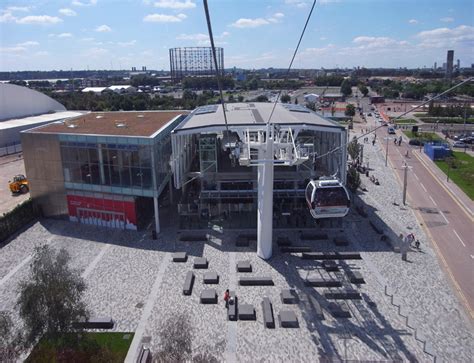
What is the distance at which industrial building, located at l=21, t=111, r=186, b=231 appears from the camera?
1162 inches

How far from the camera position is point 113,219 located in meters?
31.3

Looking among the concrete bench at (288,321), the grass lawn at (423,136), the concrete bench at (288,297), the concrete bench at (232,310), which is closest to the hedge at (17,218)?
the concrete bench at (232,310)

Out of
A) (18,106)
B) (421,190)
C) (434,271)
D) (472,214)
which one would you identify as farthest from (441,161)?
(18,106)

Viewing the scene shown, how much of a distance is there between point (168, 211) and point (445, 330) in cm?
2292

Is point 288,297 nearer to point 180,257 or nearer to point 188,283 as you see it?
point 188,283

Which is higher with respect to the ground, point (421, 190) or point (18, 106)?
point (18, 106)

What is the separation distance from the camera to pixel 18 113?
6988cm

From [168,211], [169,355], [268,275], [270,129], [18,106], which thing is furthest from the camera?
[18,106]

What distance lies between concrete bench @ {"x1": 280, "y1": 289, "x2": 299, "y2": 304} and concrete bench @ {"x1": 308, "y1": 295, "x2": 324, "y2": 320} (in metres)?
0.74

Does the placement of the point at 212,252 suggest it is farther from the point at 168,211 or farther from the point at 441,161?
the point at 441,161

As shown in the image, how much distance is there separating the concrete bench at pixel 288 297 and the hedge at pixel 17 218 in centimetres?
2127

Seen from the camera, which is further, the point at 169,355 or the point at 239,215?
the point at 239,215

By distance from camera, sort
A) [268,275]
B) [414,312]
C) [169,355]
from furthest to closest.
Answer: [268,275]
[414,312]
[169,355]

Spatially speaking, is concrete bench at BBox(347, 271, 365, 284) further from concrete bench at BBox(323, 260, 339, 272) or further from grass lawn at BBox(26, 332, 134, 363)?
grass lawn at BBox(26, 332, 134, 363)
